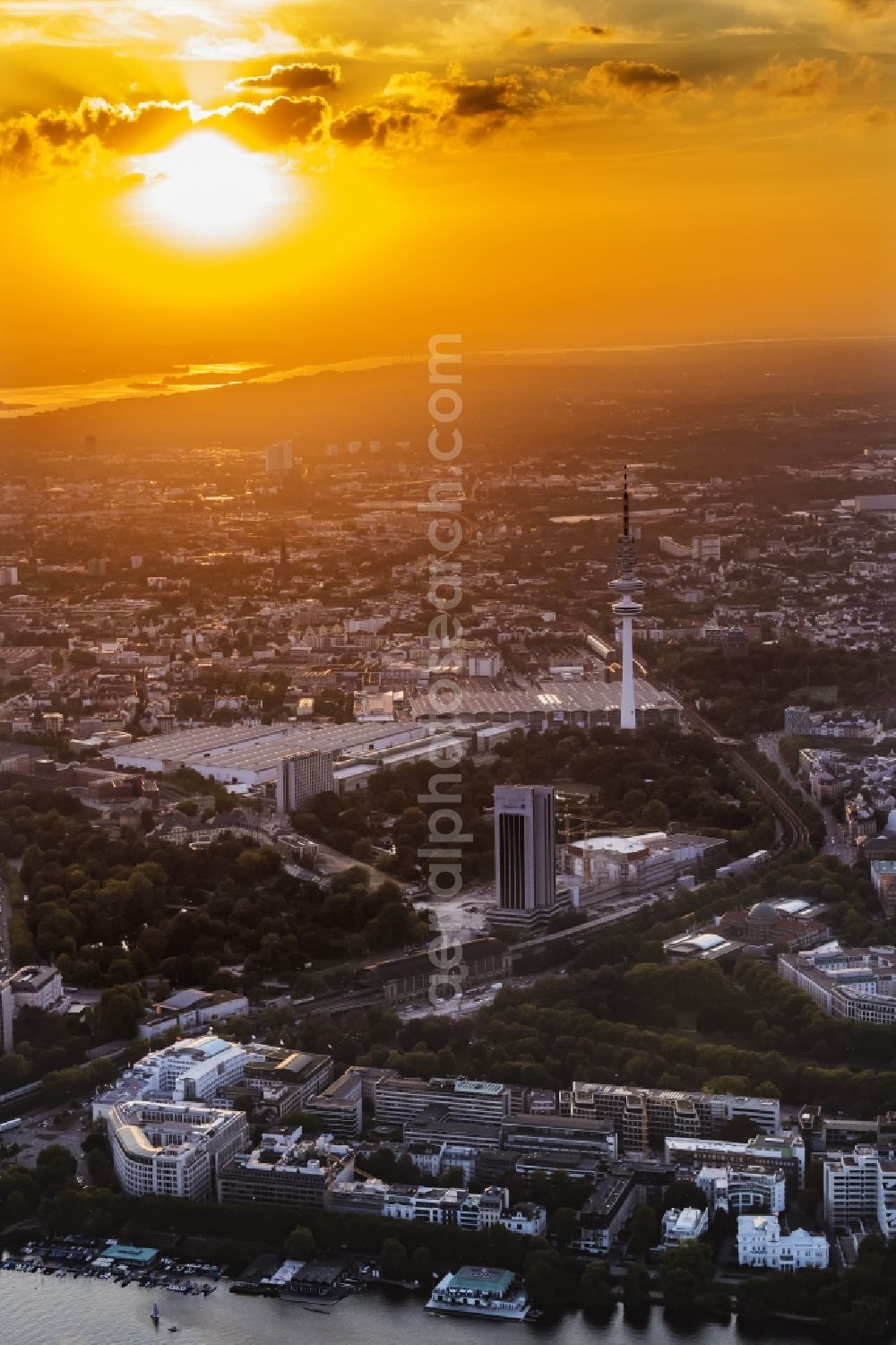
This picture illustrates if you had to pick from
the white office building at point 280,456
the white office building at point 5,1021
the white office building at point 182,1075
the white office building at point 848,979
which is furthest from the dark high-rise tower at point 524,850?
the white office building at point 280,456

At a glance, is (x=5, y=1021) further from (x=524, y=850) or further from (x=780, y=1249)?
(x=780, y=1249)

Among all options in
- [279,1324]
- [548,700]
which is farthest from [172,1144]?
[548,700]

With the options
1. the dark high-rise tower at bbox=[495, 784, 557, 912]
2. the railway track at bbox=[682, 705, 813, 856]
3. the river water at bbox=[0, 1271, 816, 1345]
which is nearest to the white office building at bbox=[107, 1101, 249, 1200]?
the river water at bbox=[0, 1271, 816, 1345]

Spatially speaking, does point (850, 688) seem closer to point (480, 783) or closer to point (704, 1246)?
point (480, 783)

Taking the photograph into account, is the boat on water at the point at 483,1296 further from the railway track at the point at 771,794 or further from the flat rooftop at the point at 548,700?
the flat rooftop at the point at 548,700

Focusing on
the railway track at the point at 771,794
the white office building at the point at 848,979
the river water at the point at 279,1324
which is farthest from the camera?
the railway track at the point at 771,794

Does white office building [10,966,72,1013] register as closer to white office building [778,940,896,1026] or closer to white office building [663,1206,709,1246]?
white office building [778,940,896,1026]

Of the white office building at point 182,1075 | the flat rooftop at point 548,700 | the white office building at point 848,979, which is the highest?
the flat rooftop at point 548,700
